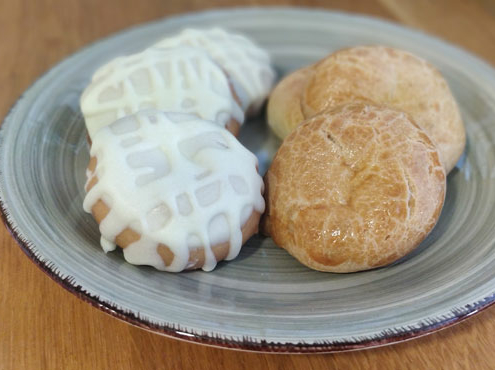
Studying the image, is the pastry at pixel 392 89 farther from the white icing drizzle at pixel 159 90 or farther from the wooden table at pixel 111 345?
the wooden table at pixel 111 345

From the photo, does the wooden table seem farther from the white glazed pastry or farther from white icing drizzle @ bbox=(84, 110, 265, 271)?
the white glazed pastry

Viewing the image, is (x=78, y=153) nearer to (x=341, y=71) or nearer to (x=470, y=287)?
(x=341, y=71)

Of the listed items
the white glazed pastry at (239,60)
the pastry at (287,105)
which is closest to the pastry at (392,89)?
the pastry at (287,105)

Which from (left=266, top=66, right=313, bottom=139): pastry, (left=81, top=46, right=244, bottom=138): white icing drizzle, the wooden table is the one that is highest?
(left=81, top=46, right=244, bottom=138): white icing drizzle

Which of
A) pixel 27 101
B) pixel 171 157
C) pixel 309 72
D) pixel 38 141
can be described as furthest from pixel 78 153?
pixel 309 72

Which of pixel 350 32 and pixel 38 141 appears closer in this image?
pixel 38 141

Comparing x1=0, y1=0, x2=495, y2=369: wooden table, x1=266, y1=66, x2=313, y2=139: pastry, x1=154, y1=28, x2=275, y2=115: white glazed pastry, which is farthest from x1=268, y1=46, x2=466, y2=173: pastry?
x1=0, y1=0, x2=495, y2=369: wooden table
